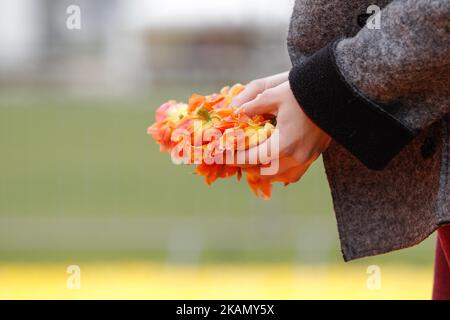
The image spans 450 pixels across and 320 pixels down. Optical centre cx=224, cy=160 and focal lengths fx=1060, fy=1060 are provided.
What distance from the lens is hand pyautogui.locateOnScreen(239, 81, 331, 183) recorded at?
142cm

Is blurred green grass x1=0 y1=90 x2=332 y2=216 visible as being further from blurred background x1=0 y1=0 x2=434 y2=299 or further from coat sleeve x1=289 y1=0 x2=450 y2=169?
coat sleeve x1=289 y1=0 x2=450 y2=169

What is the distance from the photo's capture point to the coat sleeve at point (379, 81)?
4.35ft

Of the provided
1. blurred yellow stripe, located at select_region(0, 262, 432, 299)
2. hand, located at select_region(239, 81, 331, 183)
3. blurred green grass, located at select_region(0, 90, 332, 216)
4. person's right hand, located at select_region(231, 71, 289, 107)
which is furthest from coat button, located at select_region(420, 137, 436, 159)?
blurred green grass, located at select_region(0, 90, 332, 216)

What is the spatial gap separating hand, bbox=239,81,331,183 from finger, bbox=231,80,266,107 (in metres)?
0.14

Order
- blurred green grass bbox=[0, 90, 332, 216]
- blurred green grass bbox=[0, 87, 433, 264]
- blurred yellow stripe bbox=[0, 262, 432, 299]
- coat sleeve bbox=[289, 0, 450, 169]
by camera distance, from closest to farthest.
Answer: coat sleeve bbox=[289, 0, 450, 169]
blurred yellow stripe bbox=[0, 262, 432, 299]
blurred green grass bbox=[0, 87, 433, 264]
blurred green grass bbox=[0, 90, 332, 216]

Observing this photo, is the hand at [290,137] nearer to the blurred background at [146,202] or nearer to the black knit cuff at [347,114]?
the black knit cuff at [347,114]

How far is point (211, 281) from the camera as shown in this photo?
5.45 m

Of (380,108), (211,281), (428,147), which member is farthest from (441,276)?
(211,281)

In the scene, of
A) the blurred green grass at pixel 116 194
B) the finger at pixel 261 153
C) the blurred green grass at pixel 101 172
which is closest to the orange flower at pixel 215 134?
the finger at pixel 261 153

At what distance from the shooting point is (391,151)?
1.40 meters

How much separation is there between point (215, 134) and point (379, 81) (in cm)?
28

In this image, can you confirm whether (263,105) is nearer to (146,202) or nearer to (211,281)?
(211,281)

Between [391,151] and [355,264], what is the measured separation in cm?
458

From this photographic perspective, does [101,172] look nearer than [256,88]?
No
